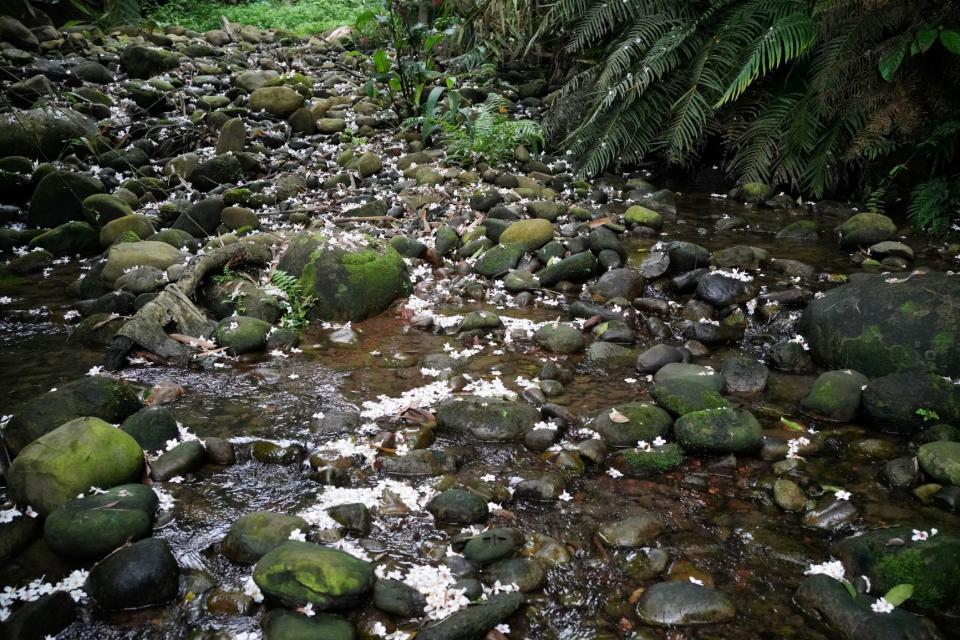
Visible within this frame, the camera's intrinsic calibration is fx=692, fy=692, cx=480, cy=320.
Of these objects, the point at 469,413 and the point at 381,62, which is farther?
the point at 381,62

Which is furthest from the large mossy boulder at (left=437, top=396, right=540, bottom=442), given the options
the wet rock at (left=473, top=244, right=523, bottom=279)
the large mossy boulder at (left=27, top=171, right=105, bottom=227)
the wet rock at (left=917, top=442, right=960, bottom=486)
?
the large mossy boulder at (left=27, top=171, right=105, bottom=227)

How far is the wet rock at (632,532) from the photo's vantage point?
3.43 m

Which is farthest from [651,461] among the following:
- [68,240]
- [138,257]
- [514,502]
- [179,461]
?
[68,240]

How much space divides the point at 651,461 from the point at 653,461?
0.04ft

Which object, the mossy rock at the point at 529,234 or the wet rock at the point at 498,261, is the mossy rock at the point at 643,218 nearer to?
the mossy rock at the point at 529,234

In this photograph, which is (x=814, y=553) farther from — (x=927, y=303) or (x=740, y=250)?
(x=740, y=250)

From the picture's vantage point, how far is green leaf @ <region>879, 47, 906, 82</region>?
6.62 meters

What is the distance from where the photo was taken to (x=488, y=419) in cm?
439

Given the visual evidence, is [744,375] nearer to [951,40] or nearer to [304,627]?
[304,627]

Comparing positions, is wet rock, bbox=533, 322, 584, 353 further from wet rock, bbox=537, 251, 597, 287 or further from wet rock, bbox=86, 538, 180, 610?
wet rock, bbox=86, 538, 180, 610

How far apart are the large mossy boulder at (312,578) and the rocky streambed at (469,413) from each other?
0.01 meters

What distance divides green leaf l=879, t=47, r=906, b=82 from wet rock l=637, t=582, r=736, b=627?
5858 millimetres

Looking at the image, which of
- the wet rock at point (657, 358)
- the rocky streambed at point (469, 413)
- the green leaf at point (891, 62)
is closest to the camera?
the rocky streambed at point (469, 413)

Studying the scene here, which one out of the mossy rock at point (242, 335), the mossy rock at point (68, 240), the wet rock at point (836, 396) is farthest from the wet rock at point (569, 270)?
the mossy rock at point (68, 240)
